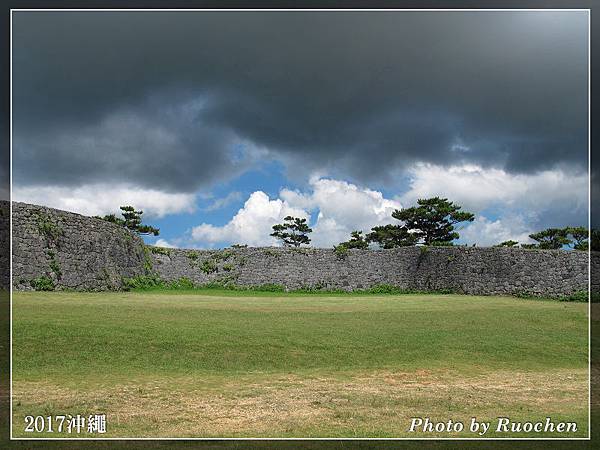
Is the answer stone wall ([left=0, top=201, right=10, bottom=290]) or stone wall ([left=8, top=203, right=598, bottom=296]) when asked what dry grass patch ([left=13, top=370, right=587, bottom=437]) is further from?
stone wall ([left=8, top=203, right=598, bottom=296])

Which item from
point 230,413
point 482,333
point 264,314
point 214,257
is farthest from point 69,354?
point 214,257

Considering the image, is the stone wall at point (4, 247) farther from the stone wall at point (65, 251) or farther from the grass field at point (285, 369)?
the grass field at point (285, 369)

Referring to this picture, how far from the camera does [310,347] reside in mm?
10297

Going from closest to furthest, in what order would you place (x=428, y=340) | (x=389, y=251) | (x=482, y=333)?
(x=428, y=340)
(x=482, y=333)
(x=389, y=251)

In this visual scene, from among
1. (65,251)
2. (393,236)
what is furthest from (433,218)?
(65,251)

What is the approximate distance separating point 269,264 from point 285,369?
774 inches

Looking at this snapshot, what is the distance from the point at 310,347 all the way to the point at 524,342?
5116 mm

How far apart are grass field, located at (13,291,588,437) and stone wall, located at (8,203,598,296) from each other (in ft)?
17.5

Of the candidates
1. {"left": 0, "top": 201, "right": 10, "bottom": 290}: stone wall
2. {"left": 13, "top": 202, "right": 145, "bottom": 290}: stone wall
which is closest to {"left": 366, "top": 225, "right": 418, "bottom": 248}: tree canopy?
{"left": 13, "top": 202, "right": 145, "bottom": 290}: stone wall

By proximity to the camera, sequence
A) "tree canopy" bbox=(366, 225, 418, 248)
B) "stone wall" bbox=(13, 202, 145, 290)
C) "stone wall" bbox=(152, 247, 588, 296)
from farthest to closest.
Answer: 1. "tree canopy" bbox=(366, 225, 418, 248)
2. "stone wall" bbox=(152, 247, 588, 296)
3. "stone wall" bbox=(13, 202, 145, 290)

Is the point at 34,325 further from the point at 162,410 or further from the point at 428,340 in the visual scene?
the point at 428,340

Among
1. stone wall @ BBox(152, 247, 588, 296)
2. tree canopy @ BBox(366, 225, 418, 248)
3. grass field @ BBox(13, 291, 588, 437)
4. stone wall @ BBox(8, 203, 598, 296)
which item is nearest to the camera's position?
grass field @ BBox(13, 291, 588, 437)

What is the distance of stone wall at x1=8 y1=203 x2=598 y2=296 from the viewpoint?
61.1 ft

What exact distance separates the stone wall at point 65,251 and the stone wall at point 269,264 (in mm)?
36
